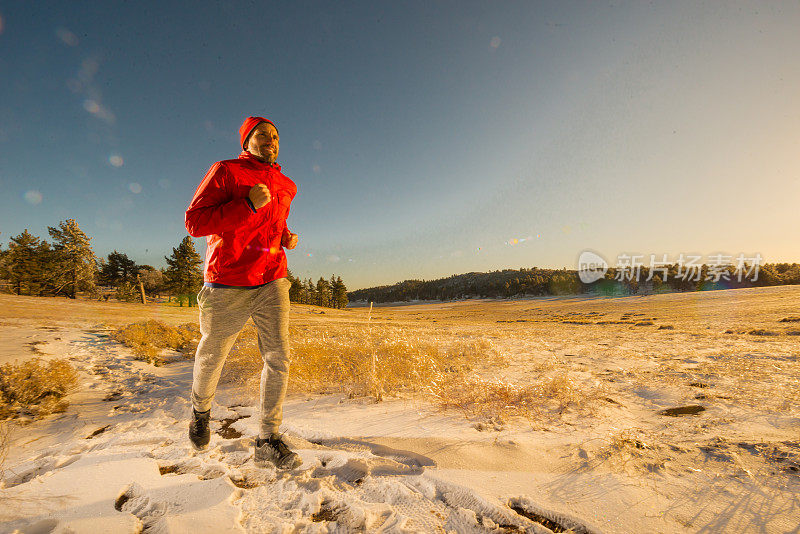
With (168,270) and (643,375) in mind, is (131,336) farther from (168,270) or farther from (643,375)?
(168,270)

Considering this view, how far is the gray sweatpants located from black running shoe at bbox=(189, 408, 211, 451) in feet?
0.17

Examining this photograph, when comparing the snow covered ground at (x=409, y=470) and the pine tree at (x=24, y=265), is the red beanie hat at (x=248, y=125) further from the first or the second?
the pine tree at (x=24, y=265)

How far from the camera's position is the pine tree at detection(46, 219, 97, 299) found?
32.6 metres

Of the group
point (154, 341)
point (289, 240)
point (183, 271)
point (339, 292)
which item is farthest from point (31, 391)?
point (339, 292)

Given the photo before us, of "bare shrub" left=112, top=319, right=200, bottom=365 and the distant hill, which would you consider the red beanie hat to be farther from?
the distant hill

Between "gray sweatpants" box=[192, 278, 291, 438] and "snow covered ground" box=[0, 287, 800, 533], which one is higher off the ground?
"gray sweatpants" box=[192, 278, 291, 438]

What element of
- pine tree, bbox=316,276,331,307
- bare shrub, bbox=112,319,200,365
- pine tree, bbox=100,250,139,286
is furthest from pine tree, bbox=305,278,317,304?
bare shrub, bbox=112,319,200,365

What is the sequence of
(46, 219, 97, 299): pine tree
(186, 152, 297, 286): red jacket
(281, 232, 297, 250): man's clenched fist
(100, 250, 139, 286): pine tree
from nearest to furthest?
(186, 152, 297, 286): red jacket, (281, 232, 297, 250): man's clenched fist, (46, 219, 97, 299): pine tree, (100, 250, 139, 286): pine tree

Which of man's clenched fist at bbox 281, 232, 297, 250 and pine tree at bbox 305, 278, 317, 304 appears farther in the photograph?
pine tree at bbox 305, 278, 317, 304

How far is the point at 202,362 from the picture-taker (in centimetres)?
223

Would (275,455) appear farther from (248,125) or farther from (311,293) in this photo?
(311,293)

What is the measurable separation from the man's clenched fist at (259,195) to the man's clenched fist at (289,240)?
60 cm

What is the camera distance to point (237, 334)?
7.54 ft

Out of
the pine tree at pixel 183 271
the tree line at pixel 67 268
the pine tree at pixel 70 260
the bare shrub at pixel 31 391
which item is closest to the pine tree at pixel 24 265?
the tree line at pixel 67 268
